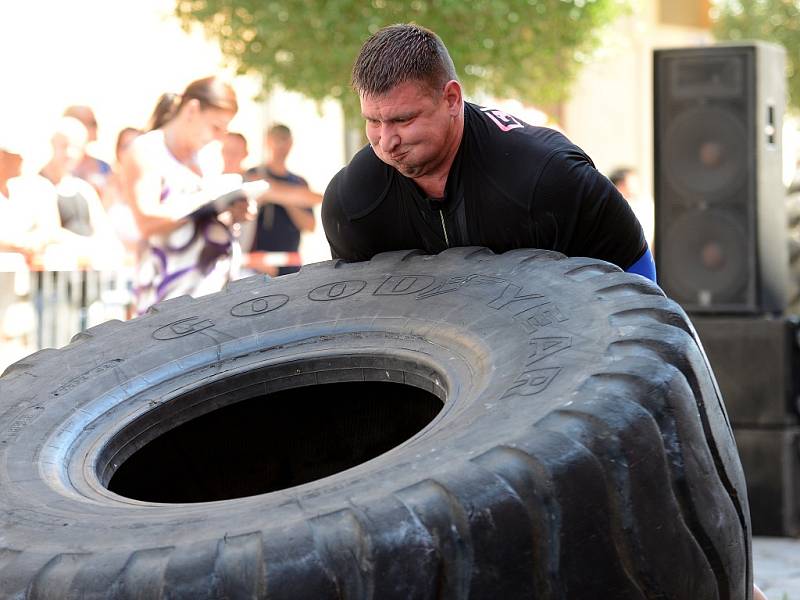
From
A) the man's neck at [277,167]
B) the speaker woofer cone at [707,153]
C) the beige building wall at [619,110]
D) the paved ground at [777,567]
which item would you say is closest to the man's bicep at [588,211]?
the paved ground at [777,567]

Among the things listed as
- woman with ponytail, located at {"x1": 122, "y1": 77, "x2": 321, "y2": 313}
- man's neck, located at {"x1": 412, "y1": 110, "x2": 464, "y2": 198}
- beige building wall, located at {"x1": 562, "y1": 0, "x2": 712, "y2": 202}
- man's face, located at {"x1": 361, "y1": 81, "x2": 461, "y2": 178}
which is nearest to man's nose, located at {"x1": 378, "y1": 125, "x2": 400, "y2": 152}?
man's face, located at {"x1": 361, "y1": 81, "x2": 461, "y2": 178}

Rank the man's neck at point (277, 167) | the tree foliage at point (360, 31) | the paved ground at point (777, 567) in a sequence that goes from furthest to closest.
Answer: the tree foliage at point (360, 31) → the man's neck at point (277, 167) → the paved ground at point (777, 567)

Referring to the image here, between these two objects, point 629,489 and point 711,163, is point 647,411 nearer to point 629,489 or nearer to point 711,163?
point 629,489

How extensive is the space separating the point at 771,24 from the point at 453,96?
18.8m

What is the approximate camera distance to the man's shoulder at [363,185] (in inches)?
113

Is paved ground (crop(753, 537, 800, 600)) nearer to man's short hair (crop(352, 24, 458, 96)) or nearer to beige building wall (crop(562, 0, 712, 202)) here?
man's short hair (crop(352, 24, 458, 96))

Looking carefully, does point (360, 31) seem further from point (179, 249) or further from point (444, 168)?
point (444, 168)

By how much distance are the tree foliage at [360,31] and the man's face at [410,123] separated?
644 centimetres

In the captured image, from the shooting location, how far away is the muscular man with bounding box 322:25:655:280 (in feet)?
8.68

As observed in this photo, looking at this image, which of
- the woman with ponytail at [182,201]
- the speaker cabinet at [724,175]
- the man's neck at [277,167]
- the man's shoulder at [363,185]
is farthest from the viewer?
the man's neck at [277,167]

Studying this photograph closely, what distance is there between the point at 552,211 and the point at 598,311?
0.46 meters

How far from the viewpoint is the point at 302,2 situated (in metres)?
9.27

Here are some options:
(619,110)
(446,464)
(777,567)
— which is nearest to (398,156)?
(446,464)

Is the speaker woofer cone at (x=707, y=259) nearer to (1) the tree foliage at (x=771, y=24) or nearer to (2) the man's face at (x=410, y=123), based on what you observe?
(2) the man's face at (x=410, y=123)
